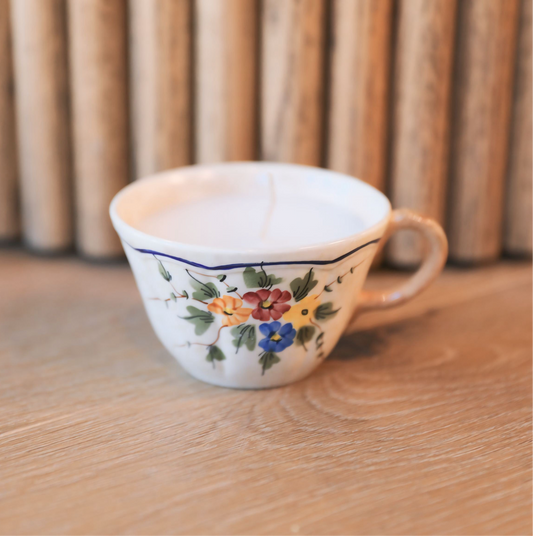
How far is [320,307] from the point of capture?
336 millimetres

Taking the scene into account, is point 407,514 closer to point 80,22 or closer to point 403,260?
point 403,260

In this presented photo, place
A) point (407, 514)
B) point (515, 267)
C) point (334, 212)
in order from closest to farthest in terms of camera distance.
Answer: point (407, 514) → point (334, 212) → point (515, 267)

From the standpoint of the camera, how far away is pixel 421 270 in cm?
39

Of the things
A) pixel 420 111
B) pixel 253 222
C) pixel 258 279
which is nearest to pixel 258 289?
pixel 258 279

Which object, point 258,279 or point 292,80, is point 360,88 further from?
point 258,279

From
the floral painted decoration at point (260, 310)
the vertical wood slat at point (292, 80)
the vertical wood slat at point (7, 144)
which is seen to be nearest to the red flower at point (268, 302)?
the floral painted decoration at point (260, 310)

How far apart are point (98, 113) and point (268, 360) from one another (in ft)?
0.76

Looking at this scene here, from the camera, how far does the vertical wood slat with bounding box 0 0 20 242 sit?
49 centimetres

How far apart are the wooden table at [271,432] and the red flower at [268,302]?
5cm

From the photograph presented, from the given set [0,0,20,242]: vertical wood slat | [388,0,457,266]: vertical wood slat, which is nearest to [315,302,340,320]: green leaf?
[388,0,457,266]: vertical wood slat

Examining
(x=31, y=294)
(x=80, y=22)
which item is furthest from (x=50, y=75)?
(x=31, y=294)

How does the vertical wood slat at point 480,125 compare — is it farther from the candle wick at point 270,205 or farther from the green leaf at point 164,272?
the green leaf at point 164,272

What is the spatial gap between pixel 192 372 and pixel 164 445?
57 mm

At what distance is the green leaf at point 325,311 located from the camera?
Result: 0.34 meters
